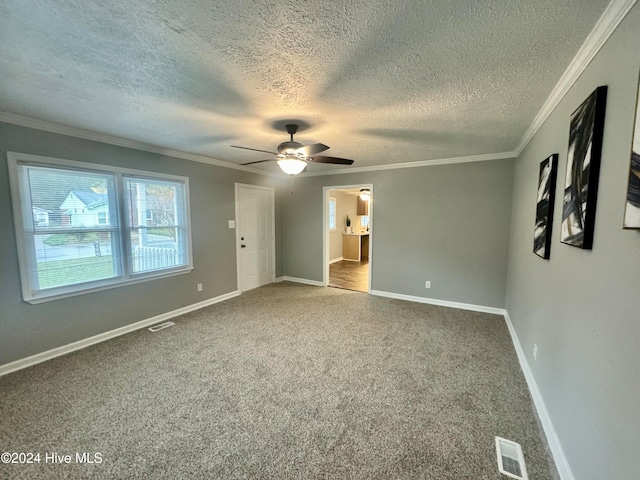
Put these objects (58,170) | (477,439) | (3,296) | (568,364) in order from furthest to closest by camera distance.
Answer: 1. (58,170)
2. (3,296)
3. (477,439)
4. (568,364)

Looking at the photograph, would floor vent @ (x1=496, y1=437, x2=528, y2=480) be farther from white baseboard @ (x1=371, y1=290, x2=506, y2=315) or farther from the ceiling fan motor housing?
the ceiling fan motor housing

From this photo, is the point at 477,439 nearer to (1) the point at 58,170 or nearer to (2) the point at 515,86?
(2) the point at 515,86

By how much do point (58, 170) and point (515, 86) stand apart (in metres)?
4.25

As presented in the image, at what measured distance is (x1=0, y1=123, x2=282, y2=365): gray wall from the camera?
2.45m

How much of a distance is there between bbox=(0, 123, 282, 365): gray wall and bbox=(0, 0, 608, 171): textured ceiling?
1.17ft

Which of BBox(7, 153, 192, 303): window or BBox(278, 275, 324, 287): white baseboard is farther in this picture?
BBox(278, 275, 324, 287): white baseboard

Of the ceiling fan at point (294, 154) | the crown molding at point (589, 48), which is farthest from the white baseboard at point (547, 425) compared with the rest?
the ceiling fan at point (294, 154)

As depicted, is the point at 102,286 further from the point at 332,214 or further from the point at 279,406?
the point at 332,214

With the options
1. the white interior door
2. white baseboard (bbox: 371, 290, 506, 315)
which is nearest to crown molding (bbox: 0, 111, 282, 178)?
the white interior door

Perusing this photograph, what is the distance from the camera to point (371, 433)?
5.81 ft

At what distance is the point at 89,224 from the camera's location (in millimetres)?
2949

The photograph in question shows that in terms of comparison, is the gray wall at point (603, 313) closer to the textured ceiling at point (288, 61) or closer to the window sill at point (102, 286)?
the textured ceiling at point (288, 61)

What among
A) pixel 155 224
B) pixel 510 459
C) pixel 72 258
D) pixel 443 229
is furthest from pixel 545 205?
pixel 72 258

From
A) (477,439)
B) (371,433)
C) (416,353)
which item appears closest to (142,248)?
(371,433)
